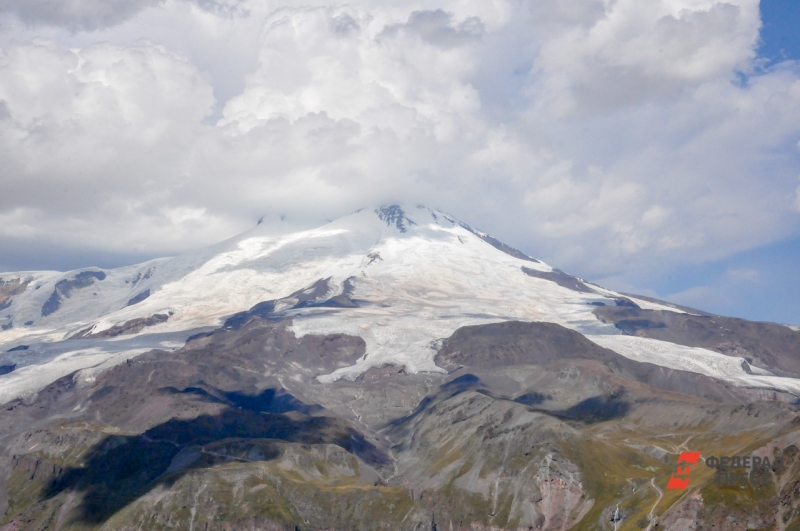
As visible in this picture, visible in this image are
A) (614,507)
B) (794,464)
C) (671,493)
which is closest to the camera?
(794,464)

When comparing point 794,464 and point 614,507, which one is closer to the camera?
point 794,464

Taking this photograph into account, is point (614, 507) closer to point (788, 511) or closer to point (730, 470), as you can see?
point (730, 470)

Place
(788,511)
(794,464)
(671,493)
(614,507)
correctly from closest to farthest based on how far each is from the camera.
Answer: (788,511) < (794,464) < (671,493) < (614,507)

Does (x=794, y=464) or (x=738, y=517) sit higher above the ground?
(x=794, y=464)

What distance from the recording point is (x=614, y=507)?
199 m

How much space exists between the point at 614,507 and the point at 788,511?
4897 cm

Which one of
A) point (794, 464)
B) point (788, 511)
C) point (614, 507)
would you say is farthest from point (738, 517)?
point (614, 507)

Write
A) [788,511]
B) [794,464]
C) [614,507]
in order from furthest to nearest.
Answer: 1. [614,507]
2. [794,464]
3. [788,511]

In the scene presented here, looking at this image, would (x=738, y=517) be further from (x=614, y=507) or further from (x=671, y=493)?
(x=614, y=507)

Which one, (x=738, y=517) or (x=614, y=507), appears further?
(x=614, y=507)

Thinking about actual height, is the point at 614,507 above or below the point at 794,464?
below

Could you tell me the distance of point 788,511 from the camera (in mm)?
159000

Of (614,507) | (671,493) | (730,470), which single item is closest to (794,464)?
(730,470)

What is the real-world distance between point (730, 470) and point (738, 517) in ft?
50.4
